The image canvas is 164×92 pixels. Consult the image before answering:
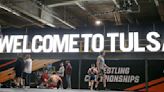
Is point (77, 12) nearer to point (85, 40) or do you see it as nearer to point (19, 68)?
point (85, 40)

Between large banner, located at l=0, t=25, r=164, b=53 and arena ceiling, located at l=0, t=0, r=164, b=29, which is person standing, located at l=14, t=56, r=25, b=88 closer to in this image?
arena ceiling, located at l=0, t=0, r=164, b=29

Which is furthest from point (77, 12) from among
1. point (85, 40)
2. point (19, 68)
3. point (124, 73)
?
point (19, 68)

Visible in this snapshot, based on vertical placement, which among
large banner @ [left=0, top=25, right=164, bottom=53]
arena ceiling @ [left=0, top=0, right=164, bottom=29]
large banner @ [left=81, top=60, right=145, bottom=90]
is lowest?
large banner @ [left=81, top=60, right=145, bottom=90]

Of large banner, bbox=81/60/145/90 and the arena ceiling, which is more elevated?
the arena ceiling

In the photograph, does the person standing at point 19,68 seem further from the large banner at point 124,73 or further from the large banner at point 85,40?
the large banner at point 85,40

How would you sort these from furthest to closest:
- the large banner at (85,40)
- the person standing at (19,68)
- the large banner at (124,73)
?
the large banner at (85,40) < the large banner at (124,73) < the person standing at (19,68)

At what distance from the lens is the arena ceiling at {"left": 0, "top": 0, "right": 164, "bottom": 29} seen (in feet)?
48.1

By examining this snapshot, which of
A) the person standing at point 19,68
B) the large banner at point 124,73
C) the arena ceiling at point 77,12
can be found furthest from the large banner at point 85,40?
the person standing at point 19,68

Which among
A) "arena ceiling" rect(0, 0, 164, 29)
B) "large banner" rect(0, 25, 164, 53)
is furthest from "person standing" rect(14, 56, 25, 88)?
"large banner" rect(0, 25, 164, 53)

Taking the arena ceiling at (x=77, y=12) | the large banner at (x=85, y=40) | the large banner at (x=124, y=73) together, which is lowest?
the large banner at (x=124, y=73)

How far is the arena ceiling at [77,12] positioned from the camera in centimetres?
1465

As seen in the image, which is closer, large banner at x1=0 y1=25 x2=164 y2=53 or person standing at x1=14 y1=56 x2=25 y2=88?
person standing at x1=14 y1=56 x2=25 y2=88

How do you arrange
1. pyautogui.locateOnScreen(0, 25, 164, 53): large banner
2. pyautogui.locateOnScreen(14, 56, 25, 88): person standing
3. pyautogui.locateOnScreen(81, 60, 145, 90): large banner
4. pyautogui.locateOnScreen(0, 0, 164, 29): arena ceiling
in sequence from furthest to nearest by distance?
pyautogui.locateOnScreen(0, 25, 164, 53): large banner
pyautogui.locateOnScreen(81, 60, 145, 90): large banner
pyautogui.locateOnScreen(0, 0, 164, 29): arena ceiling
pyautogui.locateOnScreen(14, 56, 25, 88): person standing

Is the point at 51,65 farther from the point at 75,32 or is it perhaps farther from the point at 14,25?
the point at 14,25
